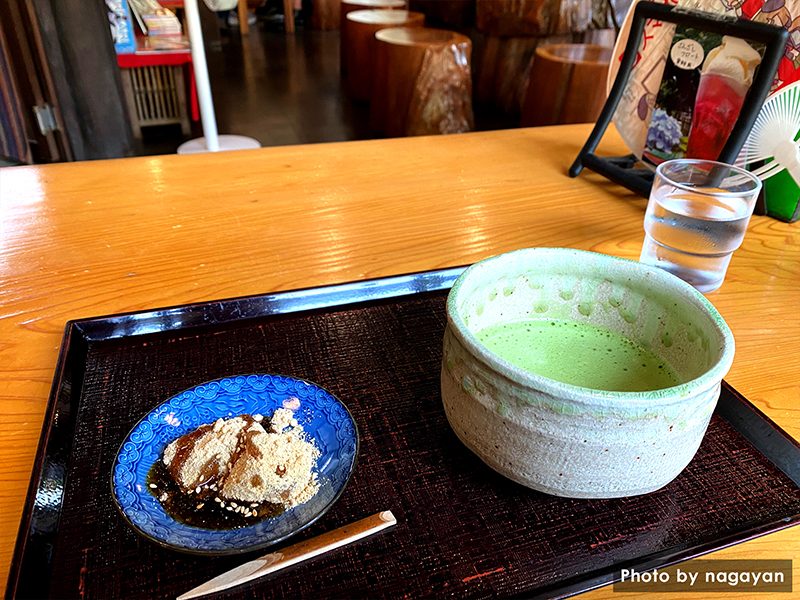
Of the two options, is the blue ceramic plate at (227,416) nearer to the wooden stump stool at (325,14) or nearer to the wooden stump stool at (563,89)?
the wooden stump stool at (563,89)

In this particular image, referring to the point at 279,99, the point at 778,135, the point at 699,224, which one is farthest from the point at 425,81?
the point at 699,224

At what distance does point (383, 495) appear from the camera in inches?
17.2

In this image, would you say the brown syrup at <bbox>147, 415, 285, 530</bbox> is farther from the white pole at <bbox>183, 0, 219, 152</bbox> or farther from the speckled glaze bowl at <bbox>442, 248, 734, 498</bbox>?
the white pole at <bbox>183, 0, 219, 152</bbox>

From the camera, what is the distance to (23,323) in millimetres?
629

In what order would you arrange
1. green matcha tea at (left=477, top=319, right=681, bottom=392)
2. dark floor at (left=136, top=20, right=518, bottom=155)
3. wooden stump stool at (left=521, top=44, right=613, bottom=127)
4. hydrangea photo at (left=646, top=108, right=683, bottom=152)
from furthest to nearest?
1. dark floor at (left=136, top=20, right=518, bottom=155)
2. wooden stump stool at (left=521, top=44, right=613, bottom=127)
3. hydrangea photo at (left=646, top=108, right=683, bottom=152)
4. green matcha tea at (left=477, top=319, right=681, bottom=392)

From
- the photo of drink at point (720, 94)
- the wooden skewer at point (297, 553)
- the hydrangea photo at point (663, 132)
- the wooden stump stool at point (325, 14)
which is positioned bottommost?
the wooden stump stool at point (325, 14)

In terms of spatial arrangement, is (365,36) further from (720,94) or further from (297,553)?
(297,553)

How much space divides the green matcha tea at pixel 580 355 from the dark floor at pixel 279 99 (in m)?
2.56

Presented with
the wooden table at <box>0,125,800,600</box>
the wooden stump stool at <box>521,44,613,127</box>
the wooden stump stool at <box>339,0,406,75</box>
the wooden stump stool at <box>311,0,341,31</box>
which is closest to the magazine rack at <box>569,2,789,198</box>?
the wooden table at <box>0,125,800,600</box>

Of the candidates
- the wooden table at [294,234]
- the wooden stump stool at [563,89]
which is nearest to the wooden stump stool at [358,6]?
the wooden stump stool at [563,89]

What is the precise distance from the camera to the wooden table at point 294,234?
61 cm

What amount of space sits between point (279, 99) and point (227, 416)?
135 inches

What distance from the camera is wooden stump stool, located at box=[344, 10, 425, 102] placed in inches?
133

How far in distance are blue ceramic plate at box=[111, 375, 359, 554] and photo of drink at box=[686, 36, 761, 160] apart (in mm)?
692
